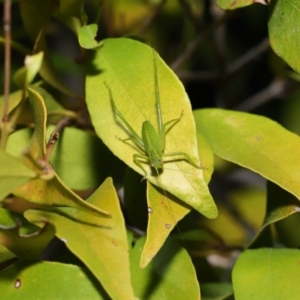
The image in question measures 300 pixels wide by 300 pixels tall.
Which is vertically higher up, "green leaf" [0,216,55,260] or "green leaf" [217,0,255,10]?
"green leaf" [217,0,255,10]

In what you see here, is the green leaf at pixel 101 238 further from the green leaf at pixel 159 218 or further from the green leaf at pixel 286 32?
the green leaf at pixel 286 32

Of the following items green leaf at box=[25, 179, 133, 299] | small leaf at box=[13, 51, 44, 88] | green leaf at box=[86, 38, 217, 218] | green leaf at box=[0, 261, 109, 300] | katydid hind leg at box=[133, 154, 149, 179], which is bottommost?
green leaf at box=[0, 261, 109, 300]

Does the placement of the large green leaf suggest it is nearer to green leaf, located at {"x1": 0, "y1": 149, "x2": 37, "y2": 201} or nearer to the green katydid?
the green katydid

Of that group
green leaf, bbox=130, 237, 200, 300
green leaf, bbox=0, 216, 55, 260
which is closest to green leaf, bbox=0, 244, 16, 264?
green leaf, bbox=0, 216, 55, 260

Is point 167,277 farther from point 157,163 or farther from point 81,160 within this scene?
point 81,160

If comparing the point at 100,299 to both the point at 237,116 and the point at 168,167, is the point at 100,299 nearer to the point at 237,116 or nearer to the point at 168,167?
the point at 168,167

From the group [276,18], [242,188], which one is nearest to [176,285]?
[276,18]

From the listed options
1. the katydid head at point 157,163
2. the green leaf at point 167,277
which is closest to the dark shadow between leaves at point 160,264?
the green leaf at point 167,277
